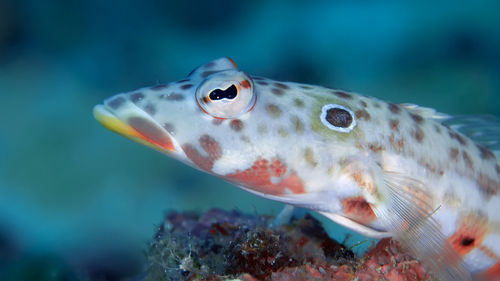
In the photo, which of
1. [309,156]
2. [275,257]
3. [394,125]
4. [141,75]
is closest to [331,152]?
[309,156]

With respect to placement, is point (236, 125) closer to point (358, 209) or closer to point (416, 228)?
point (358, 209)

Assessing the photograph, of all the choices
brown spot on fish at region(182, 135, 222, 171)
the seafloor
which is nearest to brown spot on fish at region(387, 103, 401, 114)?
the seafloor

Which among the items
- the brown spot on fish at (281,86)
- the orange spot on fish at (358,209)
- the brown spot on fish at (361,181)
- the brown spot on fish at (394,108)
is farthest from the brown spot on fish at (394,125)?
the brown spot on fish at (281,86)

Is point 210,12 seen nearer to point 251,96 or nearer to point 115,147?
point 115,147

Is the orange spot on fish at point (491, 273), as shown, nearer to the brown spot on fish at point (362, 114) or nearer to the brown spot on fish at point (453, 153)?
the brown spot on fish at point (453, 153)

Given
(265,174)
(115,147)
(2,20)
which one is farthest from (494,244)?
(2,20)

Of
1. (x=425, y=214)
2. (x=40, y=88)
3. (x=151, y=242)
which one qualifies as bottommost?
(x=151, y=242)
